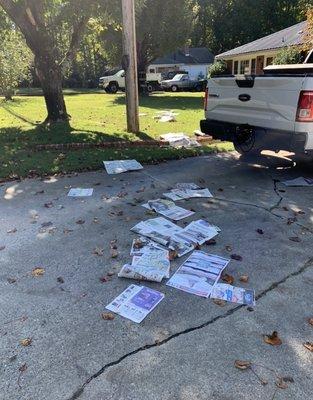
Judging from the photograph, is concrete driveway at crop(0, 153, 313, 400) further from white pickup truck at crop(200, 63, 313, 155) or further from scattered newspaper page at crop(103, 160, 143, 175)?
scattered newspaper page at crop(103, 160, 143, 175)

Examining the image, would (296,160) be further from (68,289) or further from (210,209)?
(68,289)

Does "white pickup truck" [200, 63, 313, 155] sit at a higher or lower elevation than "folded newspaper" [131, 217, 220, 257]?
higher

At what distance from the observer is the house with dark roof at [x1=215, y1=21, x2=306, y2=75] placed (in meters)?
22.5

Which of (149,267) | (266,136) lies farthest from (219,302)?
(266,136)

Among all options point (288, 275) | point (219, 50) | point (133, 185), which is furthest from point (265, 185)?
point (219, 50)

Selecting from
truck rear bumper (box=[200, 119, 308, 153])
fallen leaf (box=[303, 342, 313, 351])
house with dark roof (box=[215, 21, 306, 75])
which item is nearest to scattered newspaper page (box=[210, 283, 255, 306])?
fallen leaf (box=[303, 342, 313, 351])

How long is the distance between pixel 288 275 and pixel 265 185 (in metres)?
2.73

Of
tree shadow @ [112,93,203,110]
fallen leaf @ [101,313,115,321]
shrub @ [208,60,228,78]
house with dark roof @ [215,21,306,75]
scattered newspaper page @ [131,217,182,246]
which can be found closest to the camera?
fallen leaf @ [101,313,115,321]

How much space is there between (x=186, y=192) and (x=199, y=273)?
2.27m

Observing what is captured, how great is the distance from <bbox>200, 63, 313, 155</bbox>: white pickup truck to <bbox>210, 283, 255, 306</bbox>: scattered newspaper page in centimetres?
275

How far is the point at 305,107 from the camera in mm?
5098

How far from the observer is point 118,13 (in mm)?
9914

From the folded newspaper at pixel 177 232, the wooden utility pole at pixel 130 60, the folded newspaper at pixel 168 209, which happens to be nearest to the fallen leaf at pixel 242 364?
the folded newspaper at pixel 177 232

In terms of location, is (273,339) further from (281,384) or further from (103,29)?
(103,29)
